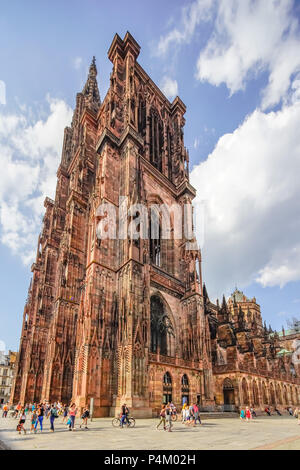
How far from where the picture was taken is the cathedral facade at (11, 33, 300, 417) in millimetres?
21422

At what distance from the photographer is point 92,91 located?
53750mm

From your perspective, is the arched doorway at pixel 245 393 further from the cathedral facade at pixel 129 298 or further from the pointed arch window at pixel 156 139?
the pointed arch window at pixel 156 139

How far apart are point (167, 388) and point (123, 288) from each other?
8775 millimetres

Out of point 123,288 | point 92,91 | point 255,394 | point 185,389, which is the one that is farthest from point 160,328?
point 92,91

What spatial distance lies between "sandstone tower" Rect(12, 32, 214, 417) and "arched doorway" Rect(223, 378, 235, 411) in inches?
232

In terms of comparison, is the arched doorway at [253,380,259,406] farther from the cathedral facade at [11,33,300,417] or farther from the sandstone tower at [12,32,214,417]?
the sandstone tower at [12,32,214,417]

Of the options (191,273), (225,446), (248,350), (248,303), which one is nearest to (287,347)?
(248,303)

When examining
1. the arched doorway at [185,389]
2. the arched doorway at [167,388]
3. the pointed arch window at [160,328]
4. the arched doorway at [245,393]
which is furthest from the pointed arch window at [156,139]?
the arched doorway at [245,393]

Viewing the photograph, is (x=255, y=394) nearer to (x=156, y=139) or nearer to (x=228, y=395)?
(x=228, y=395)

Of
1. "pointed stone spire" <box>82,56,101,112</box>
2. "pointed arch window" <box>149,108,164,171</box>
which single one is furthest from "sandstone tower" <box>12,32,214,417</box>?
"pointed stone spire" <box>82,56,101,112</box>

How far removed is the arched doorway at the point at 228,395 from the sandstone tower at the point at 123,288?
5.89 meters

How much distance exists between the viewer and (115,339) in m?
22.6
